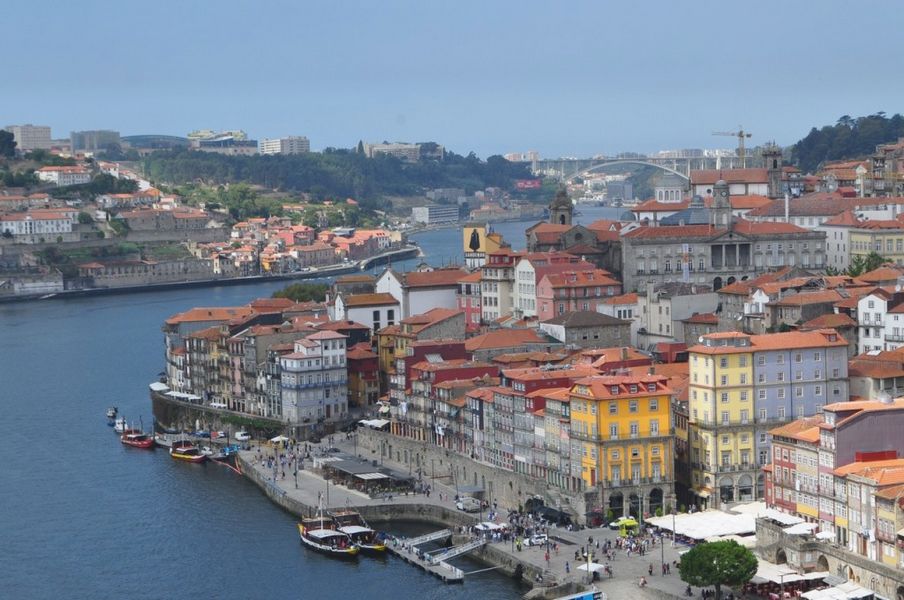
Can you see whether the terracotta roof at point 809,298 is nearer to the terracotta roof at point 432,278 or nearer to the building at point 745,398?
the building at point 745,398

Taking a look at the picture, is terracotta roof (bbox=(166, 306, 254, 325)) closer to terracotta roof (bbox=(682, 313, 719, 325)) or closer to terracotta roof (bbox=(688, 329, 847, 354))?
terracotta roof (bbox=(682, 313, 719, 325))

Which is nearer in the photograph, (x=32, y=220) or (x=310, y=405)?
(x=310, y=405)

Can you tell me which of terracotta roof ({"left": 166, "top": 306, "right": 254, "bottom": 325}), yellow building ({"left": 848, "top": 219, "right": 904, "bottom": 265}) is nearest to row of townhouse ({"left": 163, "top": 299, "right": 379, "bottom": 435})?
terracotta roof ({"left": 166, "top": 306, "right": 254, "bottom": 325})

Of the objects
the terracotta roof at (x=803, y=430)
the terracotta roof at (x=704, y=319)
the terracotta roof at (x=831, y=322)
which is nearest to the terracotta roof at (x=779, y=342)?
the terracotta roof at (x=803, y=430)

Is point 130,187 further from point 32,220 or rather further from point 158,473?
point 158,473

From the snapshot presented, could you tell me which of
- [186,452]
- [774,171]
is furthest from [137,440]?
[774,171]

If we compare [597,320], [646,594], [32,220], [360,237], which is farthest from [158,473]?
[360,237]

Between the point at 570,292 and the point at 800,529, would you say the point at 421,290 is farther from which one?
the point at 800,529
